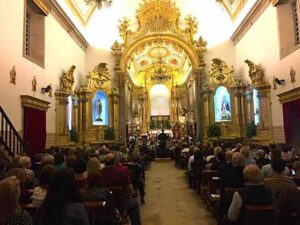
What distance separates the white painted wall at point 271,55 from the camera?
474 inches

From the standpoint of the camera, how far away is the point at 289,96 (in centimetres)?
1172

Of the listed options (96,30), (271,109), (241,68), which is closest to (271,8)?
(271,109)

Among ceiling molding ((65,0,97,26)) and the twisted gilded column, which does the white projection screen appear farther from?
ceiling molding ((65,0,97,26))

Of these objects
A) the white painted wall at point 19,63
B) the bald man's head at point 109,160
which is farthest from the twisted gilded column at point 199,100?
the bald man's head at point 109,160

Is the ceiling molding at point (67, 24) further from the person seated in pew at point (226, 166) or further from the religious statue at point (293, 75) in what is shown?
the person seated in pew at point (226, 166)

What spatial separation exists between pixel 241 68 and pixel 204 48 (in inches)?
97.6

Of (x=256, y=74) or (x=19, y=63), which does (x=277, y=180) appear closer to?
(x=19, y=63)

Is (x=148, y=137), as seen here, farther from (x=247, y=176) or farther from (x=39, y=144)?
(x=247, y=176)

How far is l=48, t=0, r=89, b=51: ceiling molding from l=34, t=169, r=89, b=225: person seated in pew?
1245 cm

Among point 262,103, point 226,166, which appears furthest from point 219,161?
point 262,103

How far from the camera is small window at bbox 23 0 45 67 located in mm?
12568

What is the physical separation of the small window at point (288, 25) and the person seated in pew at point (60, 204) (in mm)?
11358

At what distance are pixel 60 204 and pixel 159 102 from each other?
93.0 feet

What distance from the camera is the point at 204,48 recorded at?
19.3 m
